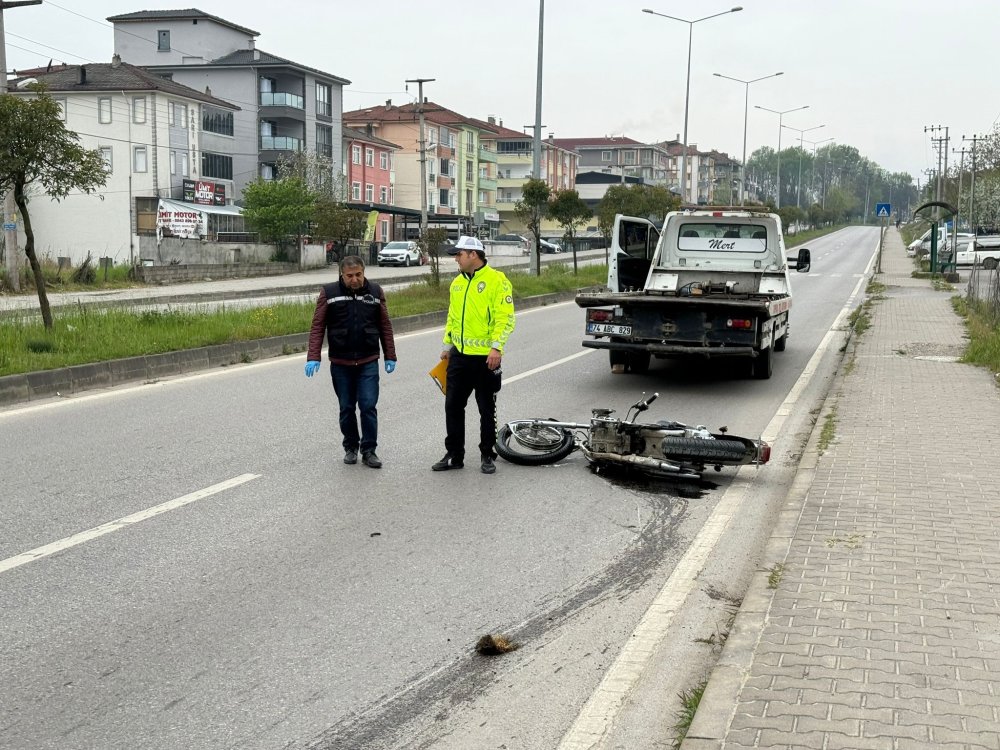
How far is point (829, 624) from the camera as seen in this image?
4.70 m

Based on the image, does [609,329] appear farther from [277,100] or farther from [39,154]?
[277,100]

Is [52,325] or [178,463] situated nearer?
[178,463]

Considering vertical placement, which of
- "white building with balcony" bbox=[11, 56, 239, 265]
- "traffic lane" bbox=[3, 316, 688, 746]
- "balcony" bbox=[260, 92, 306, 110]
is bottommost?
"traffic lane" bbox=[3, 316, 688, 746]

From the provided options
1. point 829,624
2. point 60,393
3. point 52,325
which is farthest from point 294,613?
point 52,325

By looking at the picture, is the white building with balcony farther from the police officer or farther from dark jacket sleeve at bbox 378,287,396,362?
the police officer

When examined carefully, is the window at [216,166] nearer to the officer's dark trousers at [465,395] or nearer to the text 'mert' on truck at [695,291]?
the text 'mert' on truck at [695,291]

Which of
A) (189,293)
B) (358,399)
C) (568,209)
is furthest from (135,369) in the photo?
(568,209)

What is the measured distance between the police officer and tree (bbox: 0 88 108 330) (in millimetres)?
7581

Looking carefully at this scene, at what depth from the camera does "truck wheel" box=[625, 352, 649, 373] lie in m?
14.3

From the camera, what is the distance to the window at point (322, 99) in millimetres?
73875

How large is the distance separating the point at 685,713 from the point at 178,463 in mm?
5334

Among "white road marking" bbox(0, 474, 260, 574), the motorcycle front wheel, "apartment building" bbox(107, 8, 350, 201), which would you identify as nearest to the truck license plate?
the motorcycle front wheel

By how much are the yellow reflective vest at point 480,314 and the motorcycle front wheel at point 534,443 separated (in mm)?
861

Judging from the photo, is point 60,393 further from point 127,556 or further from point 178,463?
point 127,556
